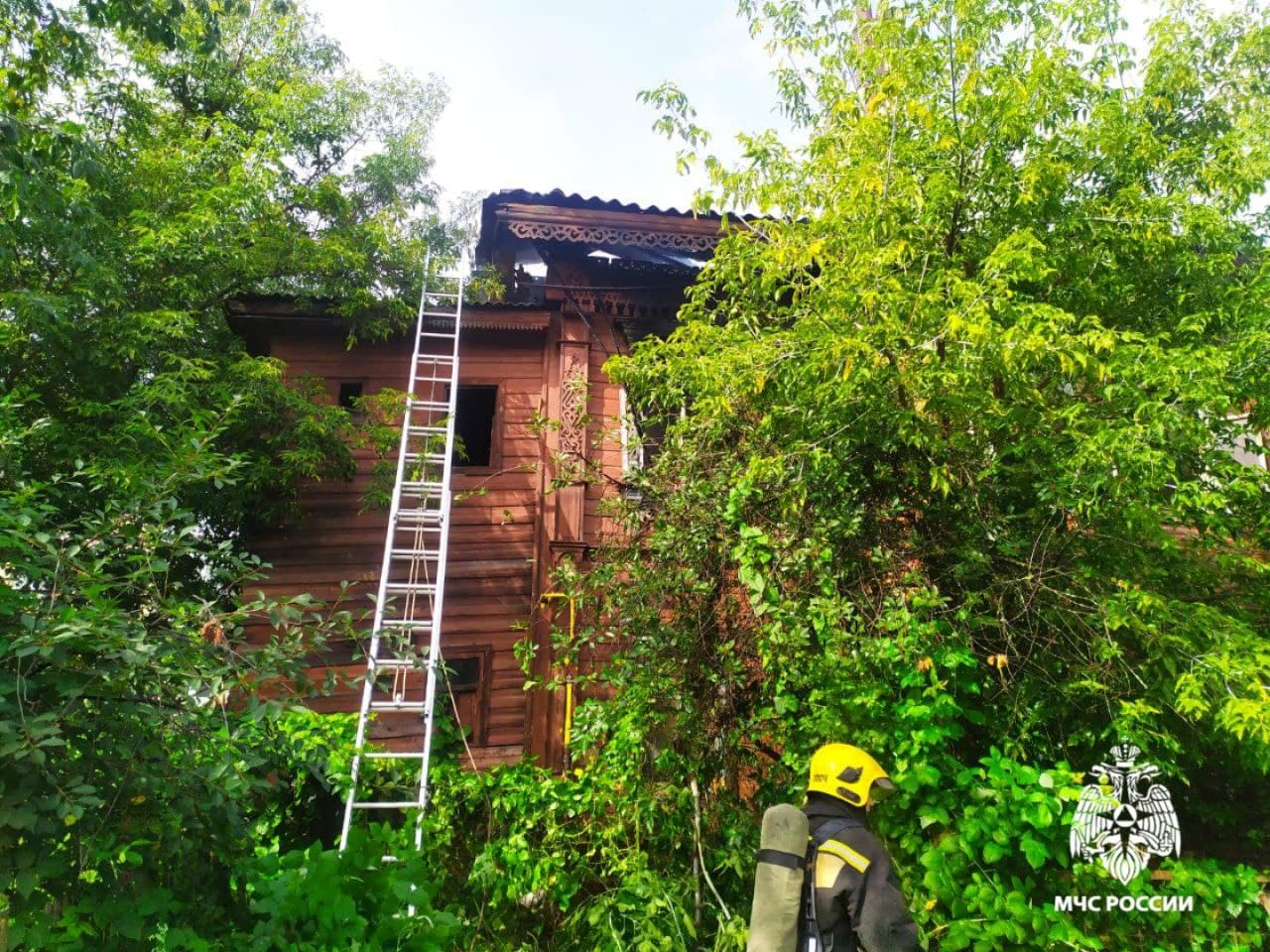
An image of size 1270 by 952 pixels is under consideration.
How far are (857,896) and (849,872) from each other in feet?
0.29

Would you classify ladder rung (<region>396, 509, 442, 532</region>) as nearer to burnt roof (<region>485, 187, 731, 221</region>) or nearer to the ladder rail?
the ladder rail

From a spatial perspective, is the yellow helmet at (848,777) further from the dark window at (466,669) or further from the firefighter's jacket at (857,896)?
the dark window at (466,669)

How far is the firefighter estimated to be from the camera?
2.88 meters

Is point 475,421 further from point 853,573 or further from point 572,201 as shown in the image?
point 853,573

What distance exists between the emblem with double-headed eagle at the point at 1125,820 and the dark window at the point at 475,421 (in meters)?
6.70

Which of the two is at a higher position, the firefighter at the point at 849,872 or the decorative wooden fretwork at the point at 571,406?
the decorative wooden fretwork at the point at 571,406

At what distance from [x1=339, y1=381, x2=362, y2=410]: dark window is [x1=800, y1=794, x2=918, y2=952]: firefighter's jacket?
755 cm

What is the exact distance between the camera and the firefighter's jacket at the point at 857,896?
9.38 feet

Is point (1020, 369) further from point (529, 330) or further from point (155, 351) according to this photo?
point (155, 351)

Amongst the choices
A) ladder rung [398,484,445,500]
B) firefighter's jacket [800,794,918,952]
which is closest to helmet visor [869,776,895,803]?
firefighter's jacket [800,794,918,952]

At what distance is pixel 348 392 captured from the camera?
30.1 ft

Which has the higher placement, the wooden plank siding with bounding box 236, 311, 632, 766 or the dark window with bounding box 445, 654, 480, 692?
the wooden plank siding with bounding box 236, 311, 632, 766

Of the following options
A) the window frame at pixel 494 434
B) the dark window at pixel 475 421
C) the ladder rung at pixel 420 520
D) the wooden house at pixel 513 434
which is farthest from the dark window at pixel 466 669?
the dark window at pixel 475 421

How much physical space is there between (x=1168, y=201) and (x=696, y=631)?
13.8 feet
